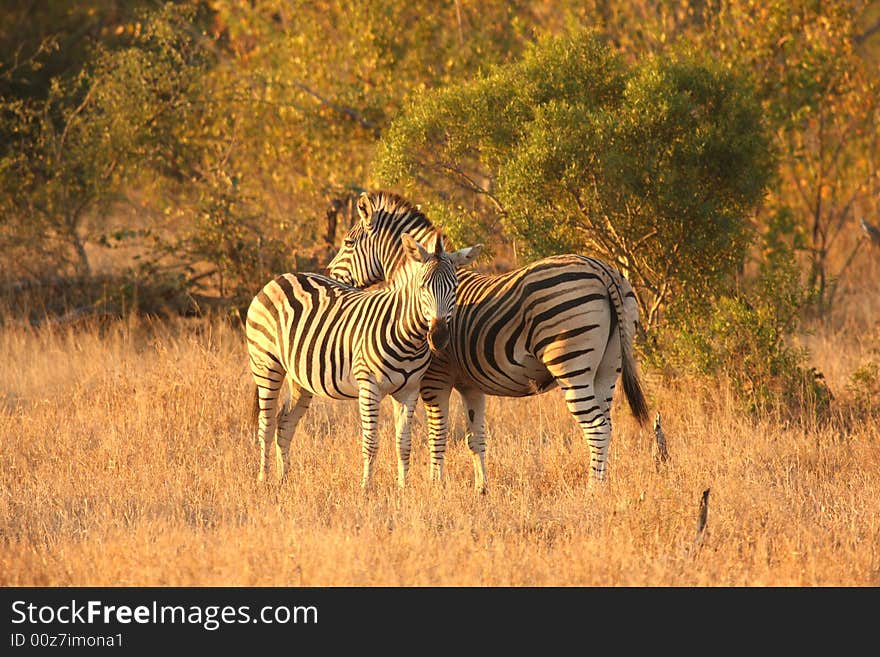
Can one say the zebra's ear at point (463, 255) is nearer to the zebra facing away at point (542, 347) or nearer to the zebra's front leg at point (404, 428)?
the zebra facing away at point (542, 347)

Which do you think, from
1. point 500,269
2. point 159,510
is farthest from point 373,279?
point 500,269

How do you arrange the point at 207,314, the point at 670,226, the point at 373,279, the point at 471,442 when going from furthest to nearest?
the point at 207,314 → the point at 670,226 → the point at 373,279 → the point at 471,442

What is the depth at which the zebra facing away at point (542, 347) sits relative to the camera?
24.8ft

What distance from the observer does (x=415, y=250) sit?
7.12 m

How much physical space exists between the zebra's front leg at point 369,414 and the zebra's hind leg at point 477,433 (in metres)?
0.75

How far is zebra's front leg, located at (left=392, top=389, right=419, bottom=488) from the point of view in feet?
24.9

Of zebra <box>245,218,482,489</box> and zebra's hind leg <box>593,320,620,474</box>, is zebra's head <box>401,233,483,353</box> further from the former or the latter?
zebra's hind leg <box>593,320,620,474</box>

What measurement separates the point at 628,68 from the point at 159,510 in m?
6.20

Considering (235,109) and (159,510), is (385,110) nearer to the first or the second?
(235,109)

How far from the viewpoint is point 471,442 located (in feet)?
26.3

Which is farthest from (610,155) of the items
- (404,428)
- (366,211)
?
(404,428)

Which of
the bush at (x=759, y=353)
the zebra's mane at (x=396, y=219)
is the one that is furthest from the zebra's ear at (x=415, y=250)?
the bush at (x=759, y=353)

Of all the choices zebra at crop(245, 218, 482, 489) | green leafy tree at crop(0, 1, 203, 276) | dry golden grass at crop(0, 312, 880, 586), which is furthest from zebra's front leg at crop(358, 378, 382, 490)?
green leafy tree at crop(0, 1, 203, 276)
